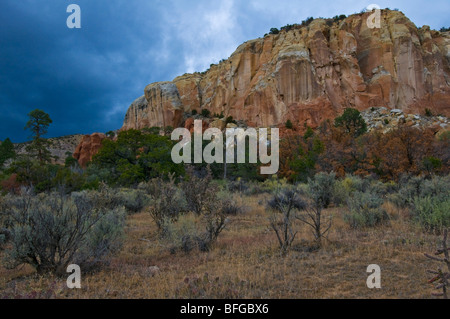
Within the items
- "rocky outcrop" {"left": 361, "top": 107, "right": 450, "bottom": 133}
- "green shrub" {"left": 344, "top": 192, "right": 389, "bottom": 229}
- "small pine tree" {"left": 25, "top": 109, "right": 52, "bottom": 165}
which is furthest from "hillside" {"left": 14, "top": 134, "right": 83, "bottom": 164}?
"green shrub" {"left": 344, "top": 192, "right": 389, "bottom": 229}

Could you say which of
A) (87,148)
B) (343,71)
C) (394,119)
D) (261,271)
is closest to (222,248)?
(261,271)

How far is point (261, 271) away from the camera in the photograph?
14.2ft

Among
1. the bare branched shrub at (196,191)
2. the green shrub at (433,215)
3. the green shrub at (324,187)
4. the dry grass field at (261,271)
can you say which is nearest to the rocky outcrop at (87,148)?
the bare branched shrub at (196,191)

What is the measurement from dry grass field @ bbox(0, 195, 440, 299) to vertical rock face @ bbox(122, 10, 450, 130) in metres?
47.5

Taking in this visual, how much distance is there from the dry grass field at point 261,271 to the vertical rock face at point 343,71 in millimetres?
47482

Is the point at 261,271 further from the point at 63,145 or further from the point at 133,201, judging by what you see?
the point at 63,145

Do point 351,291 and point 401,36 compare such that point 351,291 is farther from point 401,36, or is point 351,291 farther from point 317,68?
point 401,36

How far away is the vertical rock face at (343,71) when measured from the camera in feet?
170

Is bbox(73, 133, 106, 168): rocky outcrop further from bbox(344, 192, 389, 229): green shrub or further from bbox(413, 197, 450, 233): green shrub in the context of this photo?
bbox(413, 197, 450, 233): green shrub

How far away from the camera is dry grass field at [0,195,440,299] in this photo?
365cm

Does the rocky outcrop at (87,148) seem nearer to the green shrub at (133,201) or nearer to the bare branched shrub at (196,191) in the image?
the green shrub at (133,201)

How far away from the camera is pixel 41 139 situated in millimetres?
31641

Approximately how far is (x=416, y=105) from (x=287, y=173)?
42.5m

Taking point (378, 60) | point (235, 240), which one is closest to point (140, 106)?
point (378, 60)
